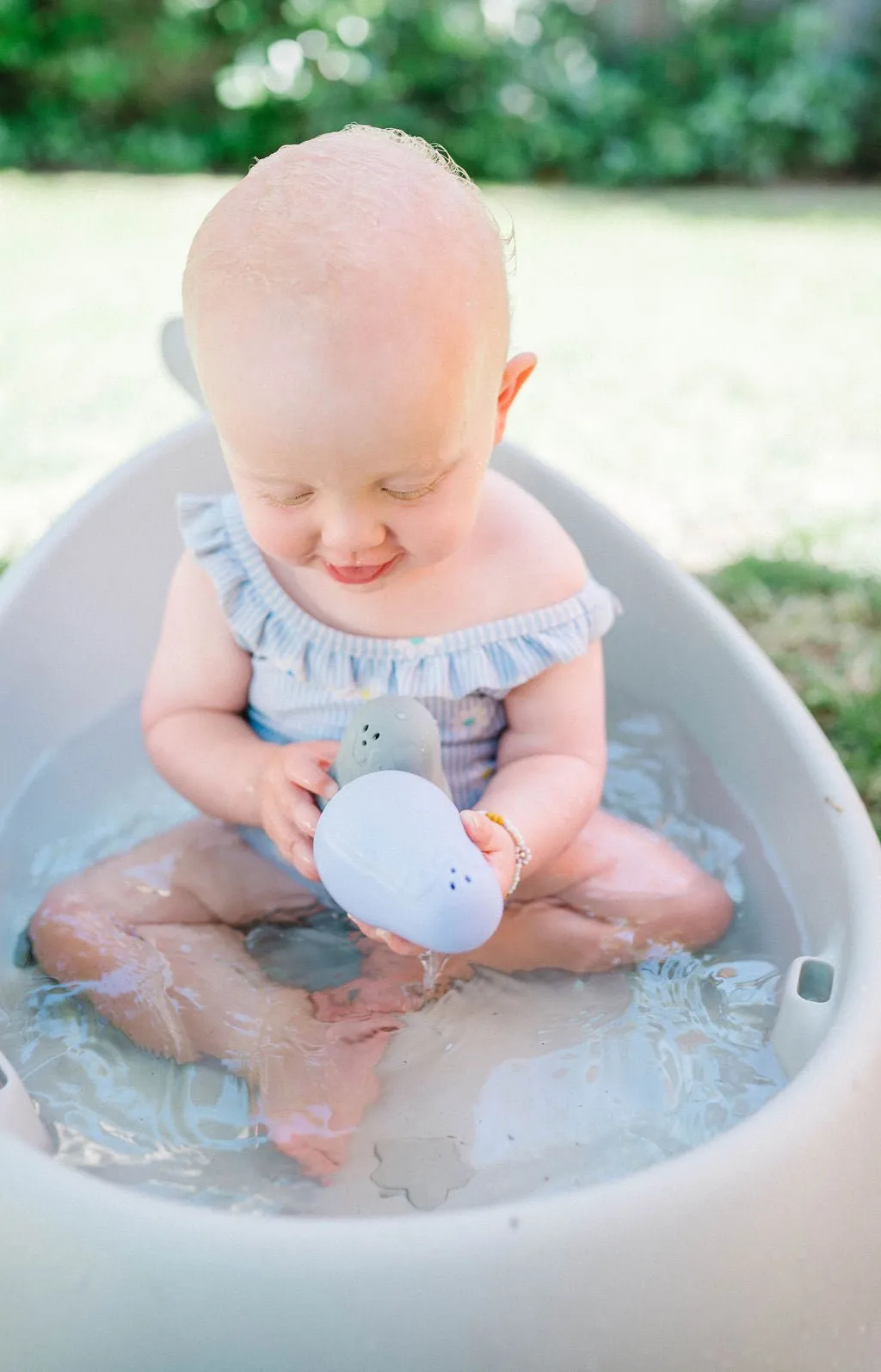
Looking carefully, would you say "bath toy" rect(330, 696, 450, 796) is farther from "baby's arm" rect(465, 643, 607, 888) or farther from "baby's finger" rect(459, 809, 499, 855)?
"baby's arm" rect(465, 643, 607, 888)

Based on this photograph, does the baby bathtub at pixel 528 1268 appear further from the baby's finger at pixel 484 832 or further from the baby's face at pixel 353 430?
the baby's face at pixel 353 430

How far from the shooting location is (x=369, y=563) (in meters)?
0.97

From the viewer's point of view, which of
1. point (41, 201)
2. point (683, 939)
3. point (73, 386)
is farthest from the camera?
point (41, 201)

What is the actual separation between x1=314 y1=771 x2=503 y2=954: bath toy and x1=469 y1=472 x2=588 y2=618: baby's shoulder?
35cm

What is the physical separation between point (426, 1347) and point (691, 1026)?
0.41 m

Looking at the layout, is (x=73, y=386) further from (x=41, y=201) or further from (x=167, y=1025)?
(x=167, y=1025)

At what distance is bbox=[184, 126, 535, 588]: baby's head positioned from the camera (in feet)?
2.86

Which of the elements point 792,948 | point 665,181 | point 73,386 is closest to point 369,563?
point 792,948

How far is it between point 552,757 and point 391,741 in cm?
28

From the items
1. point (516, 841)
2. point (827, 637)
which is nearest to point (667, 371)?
point (827, 637)

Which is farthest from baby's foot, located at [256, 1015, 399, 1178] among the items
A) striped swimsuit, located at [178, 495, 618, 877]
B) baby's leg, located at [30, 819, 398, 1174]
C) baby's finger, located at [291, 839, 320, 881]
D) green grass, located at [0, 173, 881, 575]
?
green grass, located at [0, 173, 881, 575]

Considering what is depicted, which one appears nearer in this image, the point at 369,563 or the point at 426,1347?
the point at 426,1347

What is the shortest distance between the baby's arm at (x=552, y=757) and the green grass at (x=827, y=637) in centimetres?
47

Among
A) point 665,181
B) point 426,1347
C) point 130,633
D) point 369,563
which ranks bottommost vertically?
point 665,181
